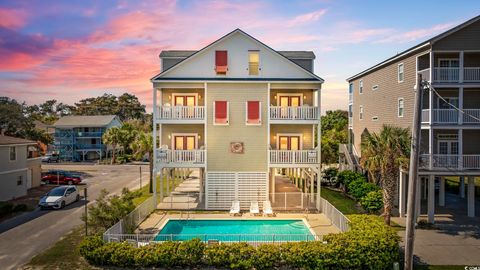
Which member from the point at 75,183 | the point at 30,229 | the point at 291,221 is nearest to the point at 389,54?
the point at 291,221

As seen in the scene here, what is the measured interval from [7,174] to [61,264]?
17754mm


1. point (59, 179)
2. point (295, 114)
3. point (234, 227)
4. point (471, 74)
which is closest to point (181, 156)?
point (234, 227)

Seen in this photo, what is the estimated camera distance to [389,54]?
1142 inches

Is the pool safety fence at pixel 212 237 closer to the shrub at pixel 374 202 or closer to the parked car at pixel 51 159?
the shrub at pixel 374 202

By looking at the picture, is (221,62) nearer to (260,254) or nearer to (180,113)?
(180,113)

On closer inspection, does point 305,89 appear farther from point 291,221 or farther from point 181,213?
point 181,213

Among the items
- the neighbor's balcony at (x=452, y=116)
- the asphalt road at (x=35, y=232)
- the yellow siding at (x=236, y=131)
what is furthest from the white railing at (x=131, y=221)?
the neighbor's balcony at (x=452, y=116)

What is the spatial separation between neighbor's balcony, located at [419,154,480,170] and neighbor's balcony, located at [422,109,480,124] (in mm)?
2373

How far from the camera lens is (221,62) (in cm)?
2502

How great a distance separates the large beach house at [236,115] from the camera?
80.6 ft

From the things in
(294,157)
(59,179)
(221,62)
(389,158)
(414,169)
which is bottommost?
(59,179)

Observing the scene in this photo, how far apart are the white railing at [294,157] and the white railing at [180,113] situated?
20.0ft

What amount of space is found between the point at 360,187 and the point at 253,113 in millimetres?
10154

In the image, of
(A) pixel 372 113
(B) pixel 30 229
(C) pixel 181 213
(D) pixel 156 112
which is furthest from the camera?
(A) pixel 372 113
